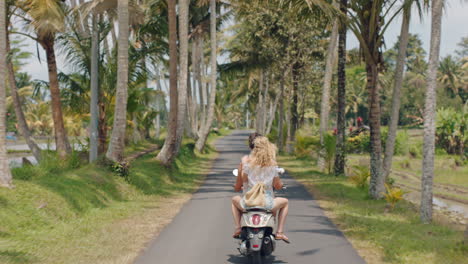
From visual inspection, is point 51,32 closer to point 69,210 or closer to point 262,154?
Result: point 69,210

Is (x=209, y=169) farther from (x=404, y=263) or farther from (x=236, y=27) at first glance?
(x=236, y=27)

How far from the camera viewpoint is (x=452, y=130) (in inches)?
1503

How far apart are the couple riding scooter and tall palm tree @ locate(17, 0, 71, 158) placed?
1080 centimetres

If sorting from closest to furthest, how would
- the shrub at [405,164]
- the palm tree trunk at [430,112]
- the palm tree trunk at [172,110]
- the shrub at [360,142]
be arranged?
the palm tree trunk at [430,112], the palm tree trunk at [172,110], the shrub at [405,164], the shrub at [360,142]

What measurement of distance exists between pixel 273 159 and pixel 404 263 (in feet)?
7.43

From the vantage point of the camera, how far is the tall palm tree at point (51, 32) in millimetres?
15875

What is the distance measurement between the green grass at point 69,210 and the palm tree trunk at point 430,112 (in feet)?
19.4

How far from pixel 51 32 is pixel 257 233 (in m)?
13.4

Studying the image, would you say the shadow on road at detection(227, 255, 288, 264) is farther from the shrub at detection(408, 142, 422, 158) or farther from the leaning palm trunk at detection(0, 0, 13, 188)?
the shrub at detection(408, 142, 422, 158)

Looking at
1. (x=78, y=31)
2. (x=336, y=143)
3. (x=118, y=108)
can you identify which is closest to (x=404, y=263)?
(x=118, y=108)

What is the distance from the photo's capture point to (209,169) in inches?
1009

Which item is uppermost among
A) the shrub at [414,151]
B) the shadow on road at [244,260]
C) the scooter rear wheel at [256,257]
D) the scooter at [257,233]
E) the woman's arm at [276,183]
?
the woman's arm at [276,183]

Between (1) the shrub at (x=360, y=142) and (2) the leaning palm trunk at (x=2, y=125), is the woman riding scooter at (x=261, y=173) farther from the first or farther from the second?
(1) the shrub at (x=360, y=142)

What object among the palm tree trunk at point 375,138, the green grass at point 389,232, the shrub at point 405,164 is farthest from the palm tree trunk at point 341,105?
the shrub at point 405,164
